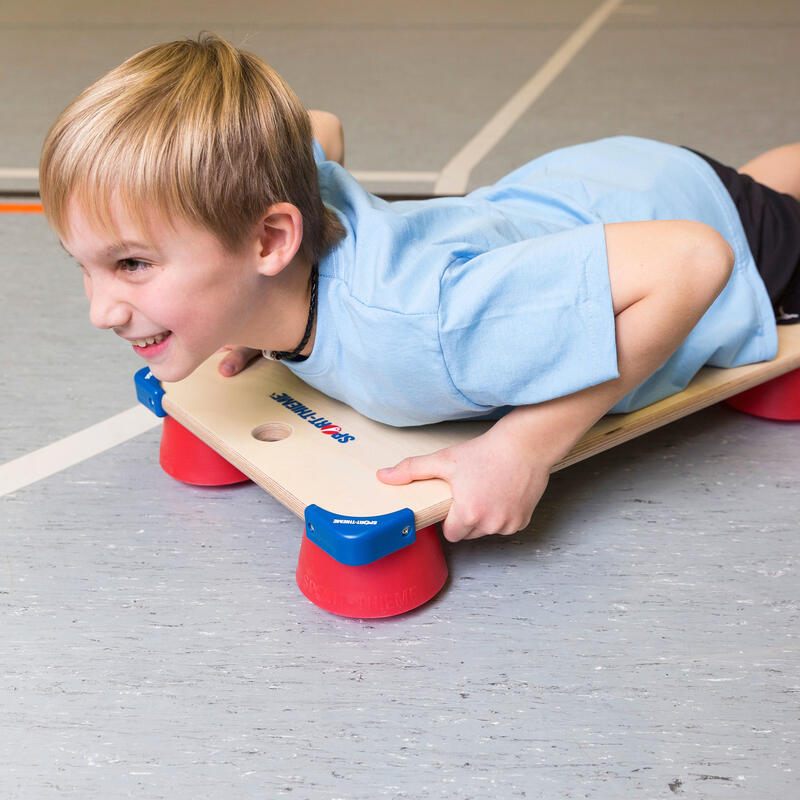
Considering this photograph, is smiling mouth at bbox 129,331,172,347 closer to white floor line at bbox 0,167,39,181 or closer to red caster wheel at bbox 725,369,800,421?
red caster wheel at bbox 725,369,800,421

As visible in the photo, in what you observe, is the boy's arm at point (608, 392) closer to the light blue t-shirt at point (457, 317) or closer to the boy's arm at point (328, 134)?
the light blue t-shirt at point (457, 317)

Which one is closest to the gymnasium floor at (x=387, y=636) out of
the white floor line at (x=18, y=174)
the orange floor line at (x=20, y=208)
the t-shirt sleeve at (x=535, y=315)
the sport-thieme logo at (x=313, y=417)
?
the sport-thieme logo at (x=313, y=417)

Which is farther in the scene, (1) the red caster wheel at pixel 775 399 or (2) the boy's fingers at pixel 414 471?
(1) the red caster wheel at pixel 775 399

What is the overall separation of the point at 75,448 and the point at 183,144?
54 cm

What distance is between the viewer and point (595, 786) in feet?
2.79

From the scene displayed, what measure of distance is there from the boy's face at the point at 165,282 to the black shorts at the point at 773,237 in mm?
651

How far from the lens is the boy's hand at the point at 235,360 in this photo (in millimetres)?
1268

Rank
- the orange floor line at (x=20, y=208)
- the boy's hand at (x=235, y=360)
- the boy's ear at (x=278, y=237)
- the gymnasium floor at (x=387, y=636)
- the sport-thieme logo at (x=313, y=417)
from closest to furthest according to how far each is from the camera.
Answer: the gymnasium floor at (x=387, y=636), the boy's ear at (x=278, y=237), the sport-thieme logo at (x=313, y=417), the boy's hand at (x=235, y=360), the orange floor line at (x=20, y=208)

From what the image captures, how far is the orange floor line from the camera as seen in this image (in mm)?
2049

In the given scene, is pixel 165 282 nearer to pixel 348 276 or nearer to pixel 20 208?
pixel 348 276

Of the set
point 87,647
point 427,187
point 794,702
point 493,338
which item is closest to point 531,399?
point 493,338

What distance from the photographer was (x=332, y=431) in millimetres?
1149

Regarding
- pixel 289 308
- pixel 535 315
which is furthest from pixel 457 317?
pixel 289 308

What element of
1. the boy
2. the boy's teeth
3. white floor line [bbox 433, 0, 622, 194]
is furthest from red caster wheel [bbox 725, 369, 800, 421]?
white floor line [bbox 433, 0, 622, 194]
